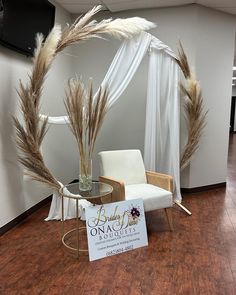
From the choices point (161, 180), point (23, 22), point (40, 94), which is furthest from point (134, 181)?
point (23, 22)

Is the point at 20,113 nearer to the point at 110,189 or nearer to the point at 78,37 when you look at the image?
the point at 78,37

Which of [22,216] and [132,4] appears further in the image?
[132,4]

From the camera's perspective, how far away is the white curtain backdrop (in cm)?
346

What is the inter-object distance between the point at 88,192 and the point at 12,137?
105cm

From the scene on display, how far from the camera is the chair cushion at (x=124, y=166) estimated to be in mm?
3309

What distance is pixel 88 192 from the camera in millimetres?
2760

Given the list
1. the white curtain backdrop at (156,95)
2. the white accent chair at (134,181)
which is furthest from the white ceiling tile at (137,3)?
the white accent chair at (134,181)

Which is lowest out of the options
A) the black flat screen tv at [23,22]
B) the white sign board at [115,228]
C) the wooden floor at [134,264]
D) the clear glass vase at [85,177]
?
the wooden floor at [134,264]

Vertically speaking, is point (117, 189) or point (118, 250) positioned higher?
→ point (117, 189)

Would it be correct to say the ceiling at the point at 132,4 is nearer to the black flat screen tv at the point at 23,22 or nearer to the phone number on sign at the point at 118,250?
the black flat screen tv at the point at 23,22

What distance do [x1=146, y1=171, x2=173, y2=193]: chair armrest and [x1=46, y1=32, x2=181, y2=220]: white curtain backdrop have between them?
1.08ft

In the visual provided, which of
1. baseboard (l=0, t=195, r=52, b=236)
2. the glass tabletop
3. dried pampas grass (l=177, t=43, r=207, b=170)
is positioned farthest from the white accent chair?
baseboard (l=0, t=195, r=52, b=236)

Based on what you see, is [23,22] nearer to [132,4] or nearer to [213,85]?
[132,4]

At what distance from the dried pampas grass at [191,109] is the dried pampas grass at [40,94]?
1045 millimetres
